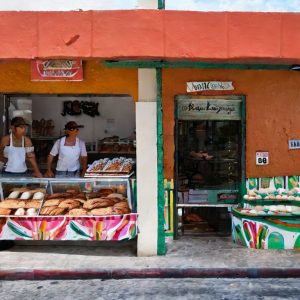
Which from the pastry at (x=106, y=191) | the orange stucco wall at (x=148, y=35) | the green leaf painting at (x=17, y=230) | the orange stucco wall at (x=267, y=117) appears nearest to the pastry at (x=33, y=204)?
the green leaf painting at (x=17, y=230)

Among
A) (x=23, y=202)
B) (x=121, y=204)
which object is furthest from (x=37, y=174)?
(x=121, y=204)

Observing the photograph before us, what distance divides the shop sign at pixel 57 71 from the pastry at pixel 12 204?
2.06 metres

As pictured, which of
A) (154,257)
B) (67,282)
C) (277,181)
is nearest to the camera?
(67,282)

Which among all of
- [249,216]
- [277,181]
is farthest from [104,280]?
[277,181]

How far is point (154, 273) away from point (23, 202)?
2567 mm

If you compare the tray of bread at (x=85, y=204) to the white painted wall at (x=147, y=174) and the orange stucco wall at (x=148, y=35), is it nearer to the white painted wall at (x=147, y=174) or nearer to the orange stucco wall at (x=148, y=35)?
the white painted wall at (x=147, y=174)

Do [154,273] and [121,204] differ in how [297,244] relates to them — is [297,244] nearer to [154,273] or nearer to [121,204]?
[154,273]

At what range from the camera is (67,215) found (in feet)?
25.4

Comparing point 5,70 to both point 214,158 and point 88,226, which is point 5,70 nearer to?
point 88,226

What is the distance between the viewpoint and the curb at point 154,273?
7.00 meters

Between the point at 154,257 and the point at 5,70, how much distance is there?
3916mm

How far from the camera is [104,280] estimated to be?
6969 millimetres

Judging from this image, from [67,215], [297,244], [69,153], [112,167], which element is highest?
[69,153]

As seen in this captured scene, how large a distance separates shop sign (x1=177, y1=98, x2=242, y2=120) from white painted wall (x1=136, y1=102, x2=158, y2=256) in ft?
3.45
